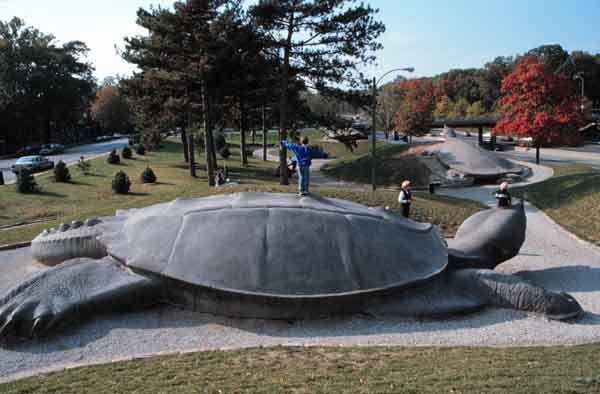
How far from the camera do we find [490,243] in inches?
404

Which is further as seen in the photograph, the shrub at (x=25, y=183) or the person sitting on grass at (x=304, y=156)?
the shrub at (x=25, y=183)

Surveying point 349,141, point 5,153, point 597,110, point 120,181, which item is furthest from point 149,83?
point 597,110

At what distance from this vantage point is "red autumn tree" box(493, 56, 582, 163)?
3669cm

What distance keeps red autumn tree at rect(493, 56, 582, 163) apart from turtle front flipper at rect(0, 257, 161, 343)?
37.3m

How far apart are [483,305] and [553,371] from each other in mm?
3273

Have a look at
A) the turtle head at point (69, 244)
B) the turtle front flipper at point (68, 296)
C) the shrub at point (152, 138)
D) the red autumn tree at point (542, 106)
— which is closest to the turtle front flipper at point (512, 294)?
the turtle front flipper at point (68, 296)

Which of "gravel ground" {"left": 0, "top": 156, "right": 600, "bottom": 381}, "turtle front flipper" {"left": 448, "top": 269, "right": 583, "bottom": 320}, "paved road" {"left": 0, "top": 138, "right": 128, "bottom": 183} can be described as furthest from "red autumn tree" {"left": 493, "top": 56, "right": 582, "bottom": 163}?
"paved road" {"left": 0, "top": 138, "right": 128, "bottom": 183}

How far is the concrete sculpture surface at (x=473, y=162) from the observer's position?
3297cm

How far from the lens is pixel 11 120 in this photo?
208 feet

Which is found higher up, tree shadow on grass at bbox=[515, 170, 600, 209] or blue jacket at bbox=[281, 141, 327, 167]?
blue jacket at bbox=[281, 141, 327, 167]

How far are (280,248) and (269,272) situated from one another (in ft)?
1.69

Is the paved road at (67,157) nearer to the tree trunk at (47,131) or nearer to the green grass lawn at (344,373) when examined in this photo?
the tree trunk at (47,131)

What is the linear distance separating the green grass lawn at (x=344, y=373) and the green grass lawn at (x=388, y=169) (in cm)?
2677

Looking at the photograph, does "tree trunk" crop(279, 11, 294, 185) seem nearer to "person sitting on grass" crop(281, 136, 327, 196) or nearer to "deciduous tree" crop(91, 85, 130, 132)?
"person sitting on grass" crop(281, 136, 327, 196)
